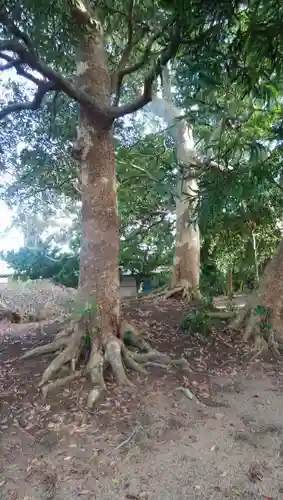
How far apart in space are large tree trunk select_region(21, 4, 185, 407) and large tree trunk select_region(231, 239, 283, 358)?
1390mm

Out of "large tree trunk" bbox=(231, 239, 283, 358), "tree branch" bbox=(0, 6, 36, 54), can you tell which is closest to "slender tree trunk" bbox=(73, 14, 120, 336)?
"tree branch" bbox=(0, 6, 36, 54)

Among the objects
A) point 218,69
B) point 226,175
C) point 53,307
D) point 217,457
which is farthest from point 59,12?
point 53,307

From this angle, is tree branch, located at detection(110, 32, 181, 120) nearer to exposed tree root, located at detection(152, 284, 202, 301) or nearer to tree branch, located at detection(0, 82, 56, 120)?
tree branch, located at detection(0, 82, 56, 120)

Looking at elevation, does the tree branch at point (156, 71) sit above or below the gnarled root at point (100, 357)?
above

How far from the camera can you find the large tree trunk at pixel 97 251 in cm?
392

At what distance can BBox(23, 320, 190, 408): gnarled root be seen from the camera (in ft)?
11.6

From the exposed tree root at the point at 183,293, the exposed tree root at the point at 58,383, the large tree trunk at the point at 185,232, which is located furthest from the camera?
the large tree trunk at the point at 185,232

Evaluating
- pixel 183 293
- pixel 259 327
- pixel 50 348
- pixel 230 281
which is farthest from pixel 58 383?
pixel 230 281

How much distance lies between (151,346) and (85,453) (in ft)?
6.03

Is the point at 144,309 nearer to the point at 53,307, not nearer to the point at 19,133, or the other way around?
the point at 53,307

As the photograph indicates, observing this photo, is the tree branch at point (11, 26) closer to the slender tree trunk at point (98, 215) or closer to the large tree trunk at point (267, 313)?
the slender tree trunk at point (98, 215)

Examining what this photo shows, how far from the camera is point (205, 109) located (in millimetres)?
4820

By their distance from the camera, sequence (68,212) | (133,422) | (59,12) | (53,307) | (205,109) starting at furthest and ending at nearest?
(68,212) → (53,307) → (205,109) → (59,12) → (133,422)

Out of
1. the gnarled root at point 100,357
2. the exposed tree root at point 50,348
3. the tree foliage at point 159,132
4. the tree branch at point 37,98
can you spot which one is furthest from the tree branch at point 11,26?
the exposed tree root at point 50,348
